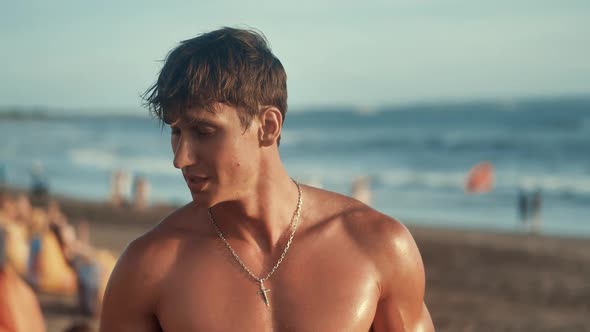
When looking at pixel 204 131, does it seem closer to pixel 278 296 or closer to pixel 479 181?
pixel 278 296

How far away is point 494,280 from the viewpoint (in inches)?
622

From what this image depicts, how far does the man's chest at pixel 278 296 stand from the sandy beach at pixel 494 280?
8.21 m

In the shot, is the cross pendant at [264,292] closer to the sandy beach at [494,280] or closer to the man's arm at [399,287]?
the man's arm at [399,287]

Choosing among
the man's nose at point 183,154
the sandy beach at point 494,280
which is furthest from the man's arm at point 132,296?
the sandy beach at point 494,280

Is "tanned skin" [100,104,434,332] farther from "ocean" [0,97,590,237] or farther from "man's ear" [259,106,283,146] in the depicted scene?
"ocean" [0,97,590,237]

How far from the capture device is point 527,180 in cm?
3762

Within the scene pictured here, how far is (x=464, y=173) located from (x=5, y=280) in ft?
127

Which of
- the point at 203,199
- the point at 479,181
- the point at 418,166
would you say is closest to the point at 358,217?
the point at 203,199

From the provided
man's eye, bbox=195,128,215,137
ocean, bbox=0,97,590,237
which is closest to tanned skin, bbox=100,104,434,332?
man's eye, bbox=195,128,215,137

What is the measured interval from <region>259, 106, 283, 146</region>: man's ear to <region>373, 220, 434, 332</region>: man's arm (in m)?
0.42

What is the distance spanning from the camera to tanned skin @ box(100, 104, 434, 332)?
235cm

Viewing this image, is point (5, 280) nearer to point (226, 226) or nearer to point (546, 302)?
point (226, 226)

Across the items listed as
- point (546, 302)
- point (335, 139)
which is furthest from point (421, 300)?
point (335, 139)

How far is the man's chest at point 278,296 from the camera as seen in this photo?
2424 mm
